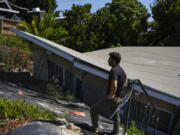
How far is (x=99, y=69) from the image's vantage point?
6574 mm

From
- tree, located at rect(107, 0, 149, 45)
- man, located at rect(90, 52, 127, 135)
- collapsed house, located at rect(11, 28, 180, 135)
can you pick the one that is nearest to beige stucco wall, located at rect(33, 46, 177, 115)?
collapsed house, located at rect(11, 28, 180, 135)

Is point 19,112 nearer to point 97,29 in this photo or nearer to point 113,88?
point 113,88

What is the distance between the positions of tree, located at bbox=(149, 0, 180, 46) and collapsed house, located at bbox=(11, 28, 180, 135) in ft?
21.2

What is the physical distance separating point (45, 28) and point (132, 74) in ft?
35.4

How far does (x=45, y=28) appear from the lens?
1586cm

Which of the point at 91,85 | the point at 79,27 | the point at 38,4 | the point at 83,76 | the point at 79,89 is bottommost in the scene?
the point at 79,89

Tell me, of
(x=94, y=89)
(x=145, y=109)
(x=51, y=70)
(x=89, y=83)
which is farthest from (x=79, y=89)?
(x=145, y=109)

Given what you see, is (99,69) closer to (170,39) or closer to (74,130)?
(74,130)

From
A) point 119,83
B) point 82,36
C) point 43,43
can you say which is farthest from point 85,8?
point 119,83

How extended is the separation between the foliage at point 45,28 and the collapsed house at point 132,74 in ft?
9.43

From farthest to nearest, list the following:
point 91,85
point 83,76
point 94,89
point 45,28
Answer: point 45,28 < point 83,76 < point 91,85 < point 94,89

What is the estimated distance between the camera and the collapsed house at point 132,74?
5427mm

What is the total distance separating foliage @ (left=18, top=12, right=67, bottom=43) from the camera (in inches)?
613

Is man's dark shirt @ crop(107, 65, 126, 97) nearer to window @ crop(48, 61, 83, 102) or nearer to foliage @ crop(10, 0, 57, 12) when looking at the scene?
window @ crop(48, 61, 83, 102)
